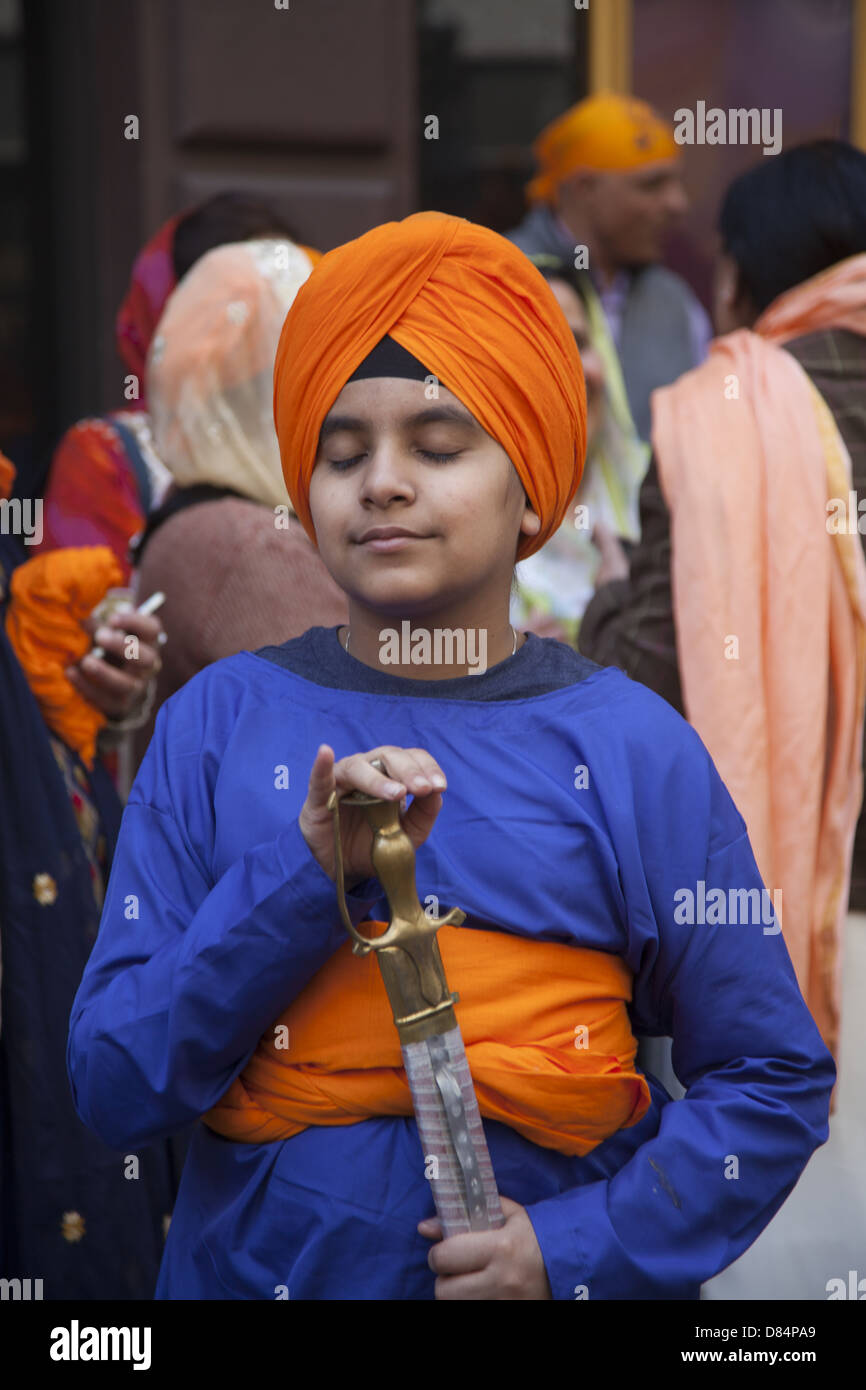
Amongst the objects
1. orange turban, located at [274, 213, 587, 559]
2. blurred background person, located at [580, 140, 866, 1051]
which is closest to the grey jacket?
blurred background person, located at [580, 140, 866, 1051]

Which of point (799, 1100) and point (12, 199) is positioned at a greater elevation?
point (12, 199)

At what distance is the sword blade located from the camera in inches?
49.2

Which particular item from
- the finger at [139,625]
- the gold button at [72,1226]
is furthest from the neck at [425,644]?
the gold button at [72,1226]

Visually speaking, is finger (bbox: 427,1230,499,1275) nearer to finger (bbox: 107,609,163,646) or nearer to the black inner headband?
the black inner headband

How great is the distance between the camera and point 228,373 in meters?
2.36

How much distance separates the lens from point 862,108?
5.62m

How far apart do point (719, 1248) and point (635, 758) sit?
0.43 m

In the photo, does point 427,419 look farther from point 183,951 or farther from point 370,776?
point 183,951

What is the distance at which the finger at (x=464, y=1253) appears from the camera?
4.19 ft

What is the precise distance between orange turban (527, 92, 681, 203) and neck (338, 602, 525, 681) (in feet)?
12.1

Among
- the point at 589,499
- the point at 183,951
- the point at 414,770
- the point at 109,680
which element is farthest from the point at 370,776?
the point at 589,499
